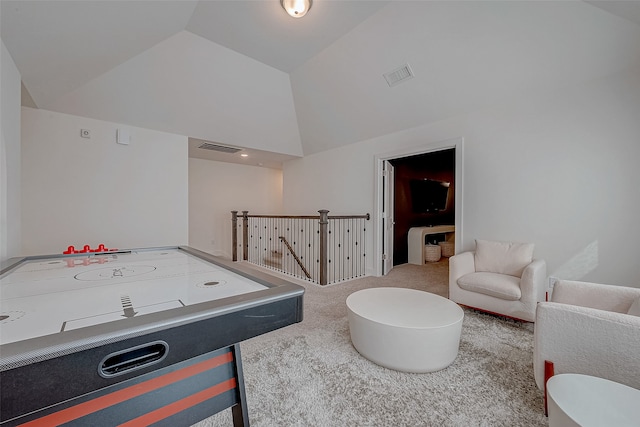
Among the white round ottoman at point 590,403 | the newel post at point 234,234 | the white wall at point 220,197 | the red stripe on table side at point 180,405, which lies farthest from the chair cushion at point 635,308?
the white wall at point 220,197

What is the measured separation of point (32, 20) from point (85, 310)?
2.13 metres

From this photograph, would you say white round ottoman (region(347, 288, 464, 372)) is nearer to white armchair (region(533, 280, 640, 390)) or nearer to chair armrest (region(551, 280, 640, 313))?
white armchair (region(533, 280, 640, 390))

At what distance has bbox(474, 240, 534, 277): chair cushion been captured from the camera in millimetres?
2605

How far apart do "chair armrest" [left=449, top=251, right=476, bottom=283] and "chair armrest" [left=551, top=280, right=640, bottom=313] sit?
93 cm

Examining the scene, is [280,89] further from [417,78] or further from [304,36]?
[417,78]

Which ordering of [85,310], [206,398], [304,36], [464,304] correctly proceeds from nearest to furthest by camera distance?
1. [85,310]
2. [206,398]
3. [464,304]
4. [304,36]

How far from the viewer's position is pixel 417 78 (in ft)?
9.94

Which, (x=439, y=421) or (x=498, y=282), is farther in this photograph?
(x=498, y=282)

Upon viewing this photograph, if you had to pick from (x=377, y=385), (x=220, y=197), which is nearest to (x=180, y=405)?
(x=377, y=385)

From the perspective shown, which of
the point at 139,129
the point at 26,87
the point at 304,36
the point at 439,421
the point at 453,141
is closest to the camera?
the point at 439,421

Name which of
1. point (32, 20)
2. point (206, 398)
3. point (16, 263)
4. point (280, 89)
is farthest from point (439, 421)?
point (280, 89)

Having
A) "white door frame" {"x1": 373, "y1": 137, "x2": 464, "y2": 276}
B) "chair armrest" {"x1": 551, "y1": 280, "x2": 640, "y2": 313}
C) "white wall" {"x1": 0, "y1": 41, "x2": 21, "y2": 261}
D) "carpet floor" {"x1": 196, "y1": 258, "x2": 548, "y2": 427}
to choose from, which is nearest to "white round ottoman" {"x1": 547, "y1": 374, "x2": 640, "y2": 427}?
"carpet floor" {"x1": 196, "y1": 258, "x2": 548, "y2": 427}

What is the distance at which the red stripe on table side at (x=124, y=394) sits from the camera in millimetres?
743

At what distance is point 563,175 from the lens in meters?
2.56
